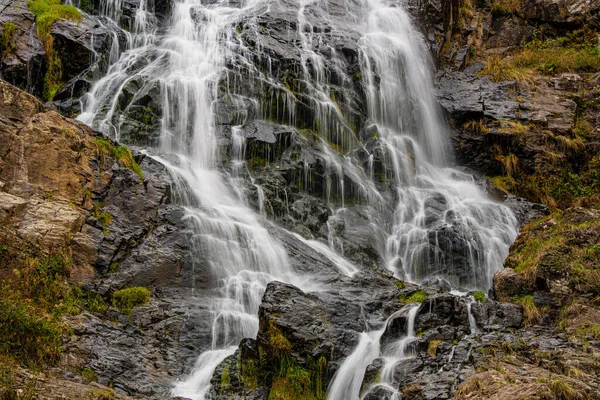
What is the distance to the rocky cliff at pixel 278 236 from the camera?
9789 mm

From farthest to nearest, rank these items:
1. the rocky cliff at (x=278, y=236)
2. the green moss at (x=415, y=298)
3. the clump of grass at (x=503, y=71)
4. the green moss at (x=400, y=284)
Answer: the clump of grass at (x=503, y=71), the green moss at (x=400, y=284), the green moss at (x=415, y=298), the rocky cliff at (x=278, y=236)

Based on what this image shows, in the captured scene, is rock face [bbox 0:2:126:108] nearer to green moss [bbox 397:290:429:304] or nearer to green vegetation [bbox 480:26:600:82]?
green moss [bbox 397:290:429:304]

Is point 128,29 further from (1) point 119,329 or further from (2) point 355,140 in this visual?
(1) point 119,329

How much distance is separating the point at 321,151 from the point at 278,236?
4.95 meters

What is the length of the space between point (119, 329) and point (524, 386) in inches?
293

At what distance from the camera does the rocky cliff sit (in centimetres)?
979

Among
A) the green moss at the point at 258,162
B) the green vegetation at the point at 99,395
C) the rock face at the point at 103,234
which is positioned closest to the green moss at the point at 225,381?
the rock face at the point at 103,234

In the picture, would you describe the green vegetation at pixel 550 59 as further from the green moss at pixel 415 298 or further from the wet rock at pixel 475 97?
the green moss at pixel 415 298

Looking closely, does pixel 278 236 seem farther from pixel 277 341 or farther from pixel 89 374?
pixel 89 374

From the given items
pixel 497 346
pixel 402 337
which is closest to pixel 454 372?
pixel 497 346

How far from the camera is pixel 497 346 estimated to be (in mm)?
9523

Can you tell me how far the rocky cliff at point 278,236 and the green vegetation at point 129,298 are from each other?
5cm

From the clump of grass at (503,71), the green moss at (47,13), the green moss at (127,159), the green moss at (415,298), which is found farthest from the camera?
the clump of grass at (503,71)

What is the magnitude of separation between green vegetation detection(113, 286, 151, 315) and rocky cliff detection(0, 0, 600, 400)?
48 mm
